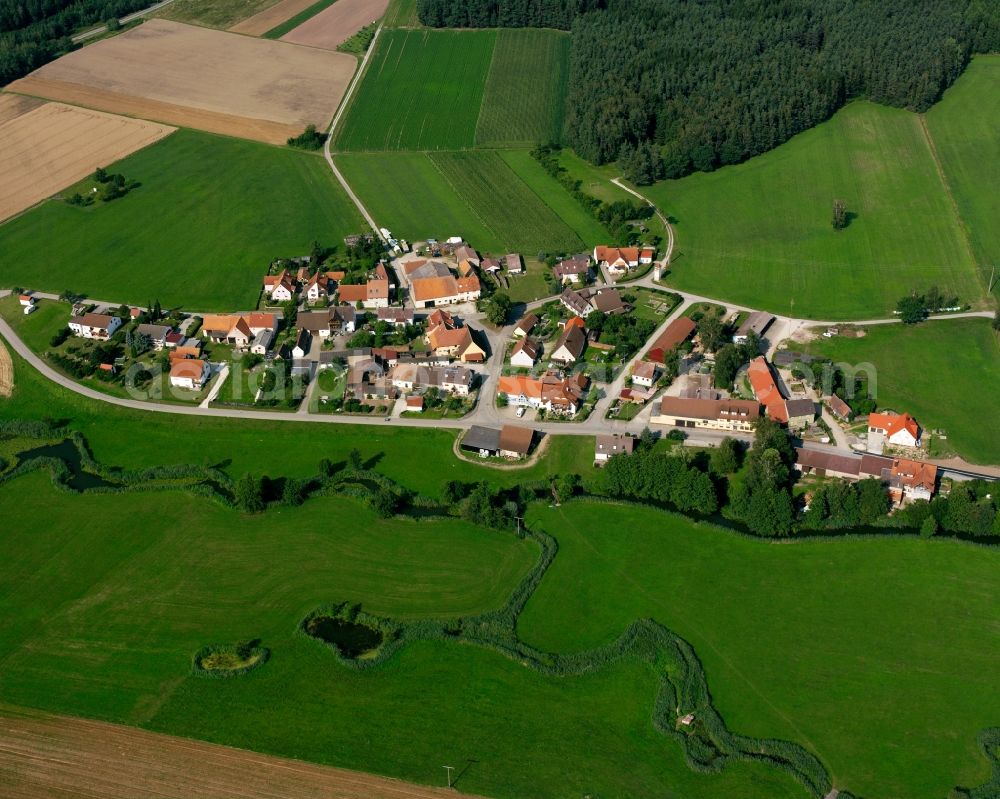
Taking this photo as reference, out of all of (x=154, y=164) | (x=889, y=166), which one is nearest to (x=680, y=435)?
(x=889, y=166)

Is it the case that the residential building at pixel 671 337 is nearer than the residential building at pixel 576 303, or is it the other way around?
the residential building at pixel 671 337

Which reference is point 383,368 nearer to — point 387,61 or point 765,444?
point 765,444

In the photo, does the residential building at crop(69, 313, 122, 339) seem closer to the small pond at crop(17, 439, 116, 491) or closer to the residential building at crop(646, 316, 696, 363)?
the small pond at crop(17, 439, 116, 491)

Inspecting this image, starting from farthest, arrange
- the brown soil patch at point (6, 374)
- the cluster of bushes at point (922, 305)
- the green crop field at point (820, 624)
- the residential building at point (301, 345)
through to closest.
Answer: the cluster of bushes at point (922, 305), the residential building at point (301, 345), the brown soil patch at point (6, 374), the green crop field at point (820, 624)

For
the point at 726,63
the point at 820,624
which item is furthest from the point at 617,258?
the point at 820,624

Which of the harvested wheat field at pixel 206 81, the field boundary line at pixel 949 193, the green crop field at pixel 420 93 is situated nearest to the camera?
the field boundary line at pixel 949 193

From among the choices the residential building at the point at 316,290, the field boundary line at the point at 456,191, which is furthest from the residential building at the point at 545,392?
the field boundary line at the point at 456,191

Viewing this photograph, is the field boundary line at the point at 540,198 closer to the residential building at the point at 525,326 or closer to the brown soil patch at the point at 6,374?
the residential building at the point at 525,326
